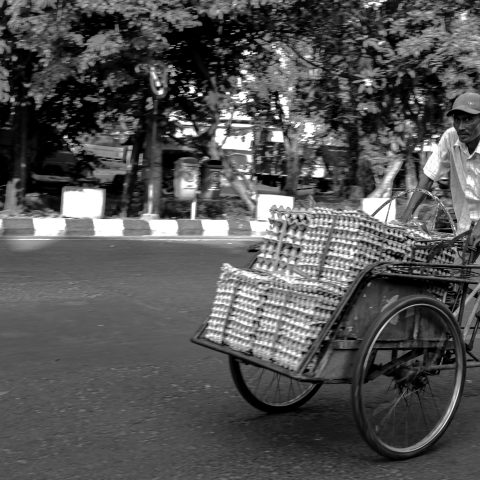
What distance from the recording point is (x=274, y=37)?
14.3 metres

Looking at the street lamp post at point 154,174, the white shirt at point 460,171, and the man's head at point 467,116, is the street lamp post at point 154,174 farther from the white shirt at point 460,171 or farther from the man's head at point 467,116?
the man's head at point 467,116

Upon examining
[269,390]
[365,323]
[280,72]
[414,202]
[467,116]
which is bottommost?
[269,390]

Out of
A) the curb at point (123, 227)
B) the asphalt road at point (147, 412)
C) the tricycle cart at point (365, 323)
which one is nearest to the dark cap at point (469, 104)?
the tricycle cart at point (365, 323)

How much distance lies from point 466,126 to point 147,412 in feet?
7.26

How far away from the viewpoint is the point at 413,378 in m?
3.98

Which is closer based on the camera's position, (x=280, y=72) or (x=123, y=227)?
(x=123, y=227)

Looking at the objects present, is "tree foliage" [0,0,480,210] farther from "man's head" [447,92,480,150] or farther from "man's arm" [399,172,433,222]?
"man's head" [447,92,480,150]

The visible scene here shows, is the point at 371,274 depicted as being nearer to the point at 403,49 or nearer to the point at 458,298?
the point at 458,298

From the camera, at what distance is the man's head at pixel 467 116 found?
4.37 m

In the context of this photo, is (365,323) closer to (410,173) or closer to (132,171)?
(132,171)

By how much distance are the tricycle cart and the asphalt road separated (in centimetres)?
22

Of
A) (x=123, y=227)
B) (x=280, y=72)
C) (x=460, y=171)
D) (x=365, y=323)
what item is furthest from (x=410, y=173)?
(x=365, y=323)

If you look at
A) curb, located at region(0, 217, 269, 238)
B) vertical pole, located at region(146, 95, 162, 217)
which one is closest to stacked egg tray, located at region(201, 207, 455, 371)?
curb, located at region(0, 217, 269, 238)

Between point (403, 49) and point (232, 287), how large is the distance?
10.4 m
